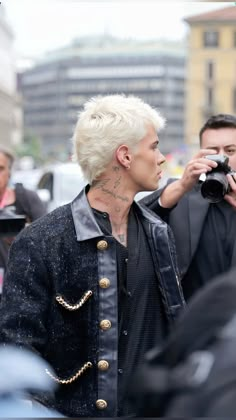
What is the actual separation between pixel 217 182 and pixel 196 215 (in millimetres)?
248

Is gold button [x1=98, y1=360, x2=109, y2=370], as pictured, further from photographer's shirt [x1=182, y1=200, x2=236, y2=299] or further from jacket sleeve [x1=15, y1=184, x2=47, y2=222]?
jacket sleeve [x1=15, y1=184, x2=47, y2=222]

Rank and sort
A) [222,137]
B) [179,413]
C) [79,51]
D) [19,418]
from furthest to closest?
[79,51], [222,137], [19,418], [179,413]

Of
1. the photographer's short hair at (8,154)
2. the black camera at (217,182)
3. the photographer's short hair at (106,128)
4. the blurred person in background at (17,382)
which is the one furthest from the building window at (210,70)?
the blurred person in background at (17,382)

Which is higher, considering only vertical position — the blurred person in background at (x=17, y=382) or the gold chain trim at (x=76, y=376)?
the blurred person in background at (x=17, y=382)

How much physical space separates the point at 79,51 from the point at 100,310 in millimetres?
110231

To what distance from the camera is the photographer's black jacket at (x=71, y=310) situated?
111 inches

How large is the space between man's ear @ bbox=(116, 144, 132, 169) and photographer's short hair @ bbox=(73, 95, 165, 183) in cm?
2

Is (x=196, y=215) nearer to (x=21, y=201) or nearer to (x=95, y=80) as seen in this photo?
(x=21, y=201)

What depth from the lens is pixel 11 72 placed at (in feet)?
340

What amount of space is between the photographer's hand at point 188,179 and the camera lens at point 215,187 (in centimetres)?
4

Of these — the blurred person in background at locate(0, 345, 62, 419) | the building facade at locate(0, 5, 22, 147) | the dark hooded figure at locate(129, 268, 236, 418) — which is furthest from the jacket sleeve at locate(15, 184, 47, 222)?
the building facade at locate(0, 5, 22, 147)

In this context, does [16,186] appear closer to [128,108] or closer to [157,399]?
[128,108]

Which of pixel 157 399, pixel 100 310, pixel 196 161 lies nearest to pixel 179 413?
pixel 157 399

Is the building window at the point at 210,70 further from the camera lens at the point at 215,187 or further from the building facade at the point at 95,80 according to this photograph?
the camera lens at the point at 215,187
